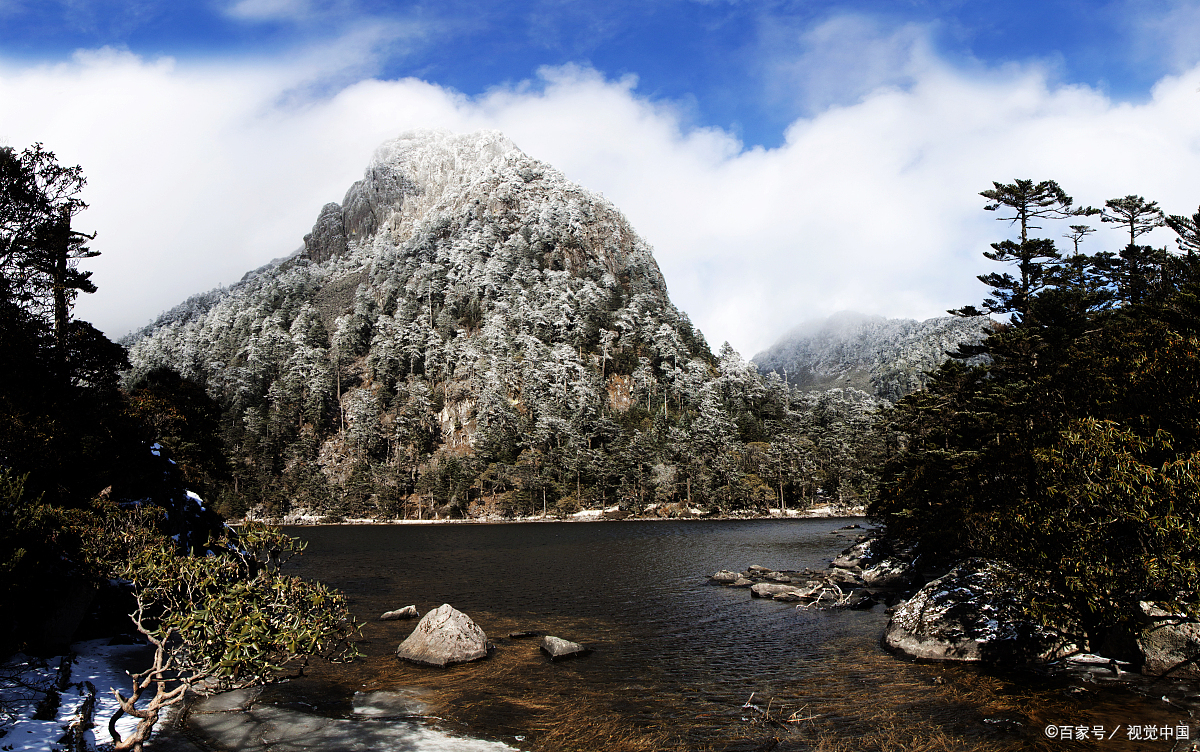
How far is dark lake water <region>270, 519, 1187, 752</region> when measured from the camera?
16953 mm

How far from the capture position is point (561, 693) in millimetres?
20797

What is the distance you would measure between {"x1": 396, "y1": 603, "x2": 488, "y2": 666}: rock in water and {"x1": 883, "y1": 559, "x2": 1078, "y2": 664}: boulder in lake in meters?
16.7

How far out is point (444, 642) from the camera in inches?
966

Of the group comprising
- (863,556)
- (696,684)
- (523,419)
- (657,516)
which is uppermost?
(523,419)

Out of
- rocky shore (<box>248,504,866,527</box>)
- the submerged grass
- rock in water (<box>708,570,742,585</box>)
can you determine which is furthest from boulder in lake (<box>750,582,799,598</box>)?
rocky shore (<box>248,504,866,527</box>)

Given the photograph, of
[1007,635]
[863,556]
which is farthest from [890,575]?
[1007,635]

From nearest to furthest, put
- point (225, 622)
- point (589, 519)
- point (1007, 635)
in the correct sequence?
1. point (225, 622)
2. point (1007, 635)
3. point (589, 519)

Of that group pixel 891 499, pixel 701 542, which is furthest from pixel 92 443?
pixel 701 542

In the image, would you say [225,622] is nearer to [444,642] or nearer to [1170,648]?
[444,642]

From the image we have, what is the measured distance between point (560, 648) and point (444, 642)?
4.61 meters

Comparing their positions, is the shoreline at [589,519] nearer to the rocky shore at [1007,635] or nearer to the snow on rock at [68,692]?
the rocky shore at [1007,635]

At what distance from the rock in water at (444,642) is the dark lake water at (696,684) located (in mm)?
622

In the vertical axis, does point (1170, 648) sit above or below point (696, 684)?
above

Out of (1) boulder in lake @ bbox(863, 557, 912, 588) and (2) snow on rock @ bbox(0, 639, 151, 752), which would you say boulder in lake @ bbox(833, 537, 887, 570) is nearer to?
(1) boulder in lake @ bbox(863, 557, 912, 588)
